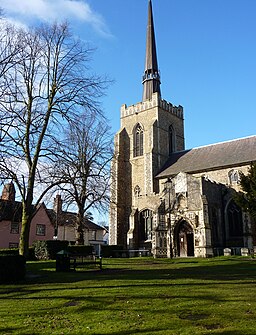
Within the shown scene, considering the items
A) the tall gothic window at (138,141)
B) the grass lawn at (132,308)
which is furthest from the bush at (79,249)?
the tall gothic window at (138,141)

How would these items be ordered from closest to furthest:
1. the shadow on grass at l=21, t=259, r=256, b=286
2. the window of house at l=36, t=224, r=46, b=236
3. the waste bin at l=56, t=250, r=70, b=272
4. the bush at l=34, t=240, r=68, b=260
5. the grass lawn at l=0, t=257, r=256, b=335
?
the grass lawn at l=0, t=257, r=256, b=335 < the shadow on grass at l=21, t=259, r=256, b=286 < the waste bin at l=56, t=250, r=70, b=272 < the bush at l=34, t=240, r=68, b=260 < the window of house at l=36, t=224, r=46, b=236

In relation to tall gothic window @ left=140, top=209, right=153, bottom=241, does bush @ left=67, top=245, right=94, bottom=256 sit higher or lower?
lower

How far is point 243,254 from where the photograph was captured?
27.9 m

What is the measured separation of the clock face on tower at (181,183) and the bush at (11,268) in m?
19.5

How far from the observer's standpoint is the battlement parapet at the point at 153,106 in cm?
4434

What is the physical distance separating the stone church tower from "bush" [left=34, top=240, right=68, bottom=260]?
12.0 meters

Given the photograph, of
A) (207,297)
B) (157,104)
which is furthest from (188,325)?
(157,104)

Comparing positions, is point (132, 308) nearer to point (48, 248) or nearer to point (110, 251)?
point (48, 248)

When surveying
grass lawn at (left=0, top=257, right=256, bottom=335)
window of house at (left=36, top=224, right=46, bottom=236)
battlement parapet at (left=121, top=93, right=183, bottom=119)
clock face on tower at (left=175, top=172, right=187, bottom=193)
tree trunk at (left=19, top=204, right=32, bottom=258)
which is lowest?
grass lawn at (left=0, top=257, right=256, bottom=335)

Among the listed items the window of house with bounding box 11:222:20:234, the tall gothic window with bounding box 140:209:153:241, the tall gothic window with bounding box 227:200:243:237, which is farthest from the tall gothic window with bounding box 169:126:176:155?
the window of house with bounding box 11:222:20:234

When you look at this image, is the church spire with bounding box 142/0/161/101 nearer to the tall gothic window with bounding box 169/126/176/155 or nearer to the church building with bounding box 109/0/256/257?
the church building with bounding box 109/0/256/257

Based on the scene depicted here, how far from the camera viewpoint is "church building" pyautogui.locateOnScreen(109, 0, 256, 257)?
30.4 meters

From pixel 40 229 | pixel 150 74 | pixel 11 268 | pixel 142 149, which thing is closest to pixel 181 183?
pixel 142 149

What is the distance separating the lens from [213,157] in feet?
123
